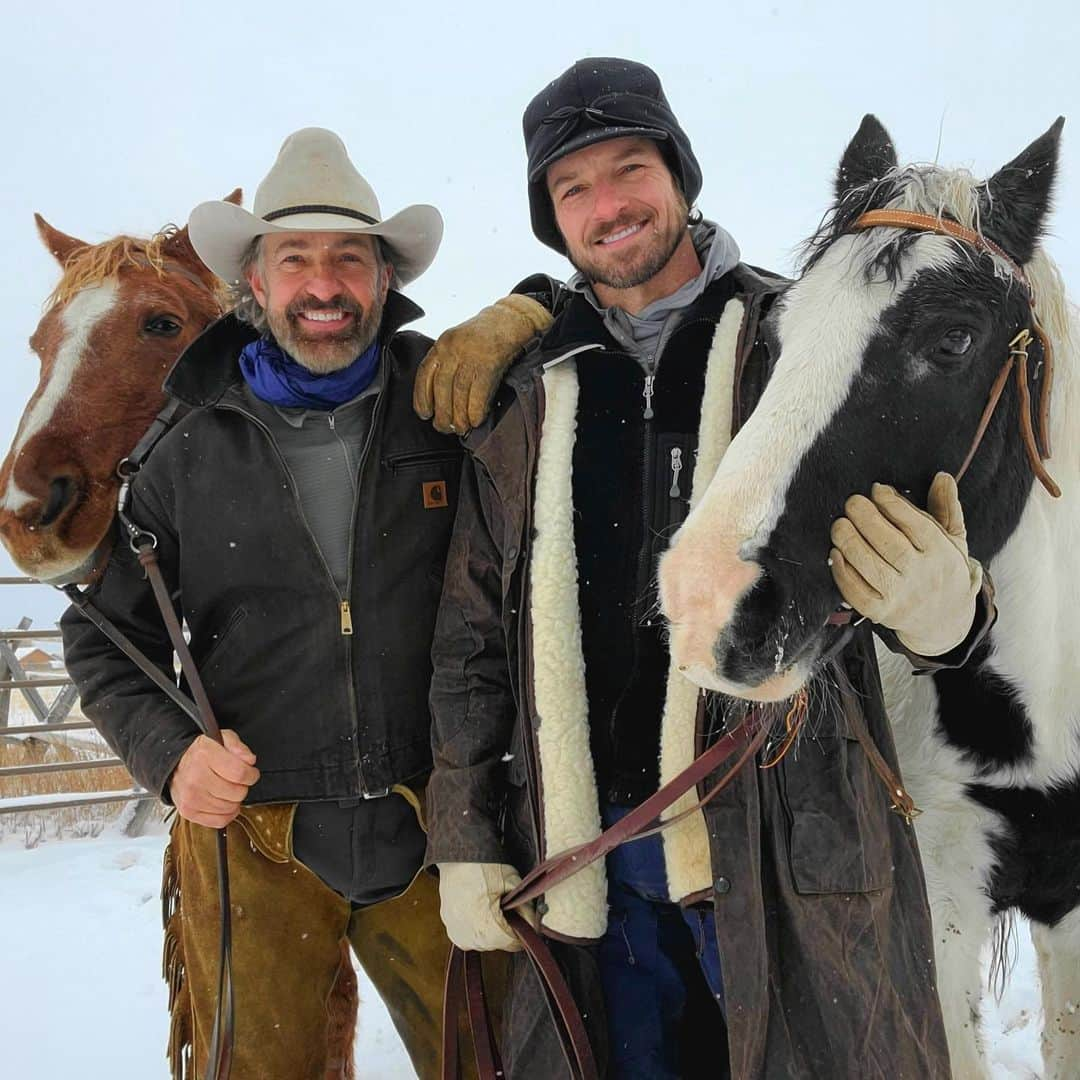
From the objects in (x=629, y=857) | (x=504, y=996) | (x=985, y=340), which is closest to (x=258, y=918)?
(x=504, y=996)

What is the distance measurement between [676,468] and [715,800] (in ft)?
2.28

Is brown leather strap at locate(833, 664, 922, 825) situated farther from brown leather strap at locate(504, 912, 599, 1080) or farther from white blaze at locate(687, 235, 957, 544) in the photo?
brown leather strap at locate(504, 912, 599, 1080)

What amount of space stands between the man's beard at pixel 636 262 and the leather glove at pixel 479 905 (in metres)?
1.39

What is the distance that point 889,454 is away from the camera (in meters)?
1.53

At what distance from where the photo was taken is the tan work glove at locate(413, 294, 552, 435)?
216 cm

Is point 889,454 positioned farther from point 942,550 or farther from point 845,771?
point 845,771

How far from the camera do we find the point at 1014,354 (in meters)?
1.63

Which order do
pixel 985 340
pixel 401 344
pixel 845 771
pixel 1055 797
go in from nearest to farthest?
pixel 985 340 < pixel 845 771 < pixel 1055 797 < pixel 401 344

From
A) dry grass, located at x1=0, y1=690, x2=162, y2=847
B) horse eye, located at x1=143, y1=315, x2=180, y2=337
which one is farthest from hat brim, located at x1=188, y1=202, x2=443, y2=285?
dry grass, located at x1=0, y1=690, x2=162, y2=847

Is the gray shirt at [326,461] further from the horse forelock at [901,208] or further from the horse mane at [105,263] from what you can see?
the horse forelock at [901,208]

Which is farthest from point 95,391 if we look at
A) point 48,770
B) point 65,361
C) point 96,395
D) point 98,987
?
point 48,770

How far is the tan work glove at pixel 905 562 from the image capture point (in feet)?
4.71

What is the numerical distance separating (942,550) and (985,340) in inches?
16.6

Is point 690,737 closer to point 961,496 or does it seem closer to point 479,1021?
point 961,496
